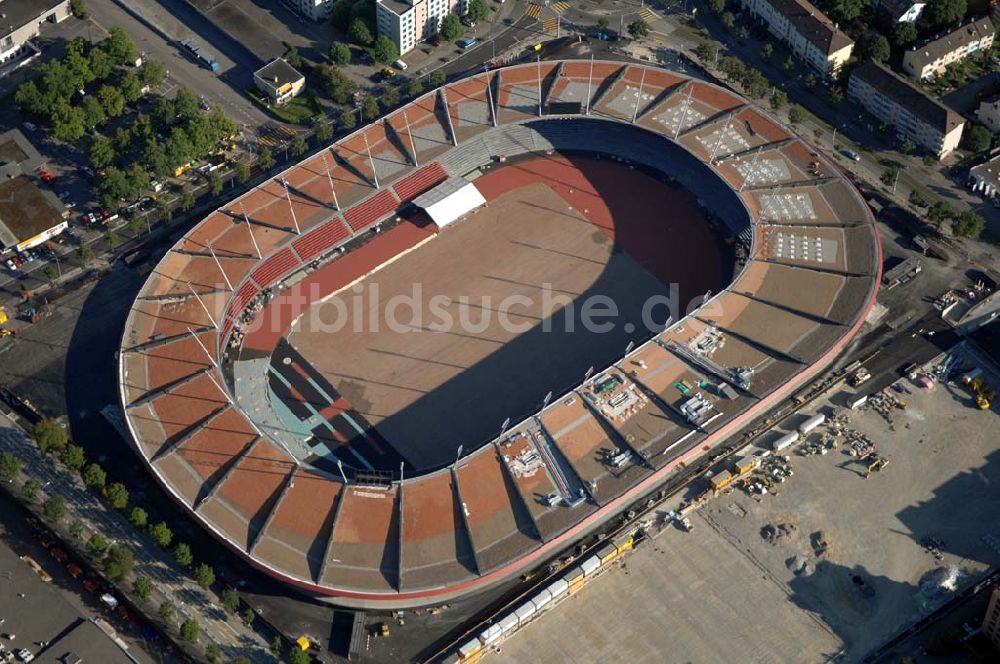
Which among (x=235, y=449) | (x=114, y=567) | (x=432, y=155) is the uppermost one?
(x=432, y=155)

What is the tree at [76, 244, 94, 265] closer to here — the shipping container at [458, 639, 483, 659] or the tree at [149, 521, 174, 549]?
the tree at [149, 521, 174, 549]

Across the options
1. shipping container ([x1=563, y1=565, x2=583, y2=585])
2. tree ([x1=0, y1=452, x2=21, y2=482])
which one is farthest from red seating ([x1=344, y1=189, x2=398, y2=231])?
shipping container ([x1=563, y1=565, x2=583, y2=585])

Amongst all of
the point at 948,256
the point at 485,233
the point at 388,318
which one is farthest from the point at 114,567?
the point at 948,256

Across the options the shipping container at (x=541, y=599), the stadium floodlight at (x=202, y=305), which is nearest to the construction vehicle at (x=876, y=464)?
the shipping container at (x=541, y=599)

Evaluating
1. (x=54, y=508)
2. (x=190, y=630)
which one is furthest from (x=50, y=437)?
(x=190, y=630)

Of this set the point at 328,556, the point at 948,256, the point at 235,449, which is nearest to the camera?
the point at 328,556

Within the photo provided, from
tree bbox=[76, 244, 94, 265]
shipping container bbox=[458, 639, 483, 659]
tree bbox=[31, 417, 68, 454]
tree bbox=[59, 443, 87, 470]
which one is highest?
tree bbox=[76, 244, 94, 265]

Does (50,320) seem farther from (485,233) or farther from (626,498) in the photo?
(626,498)
